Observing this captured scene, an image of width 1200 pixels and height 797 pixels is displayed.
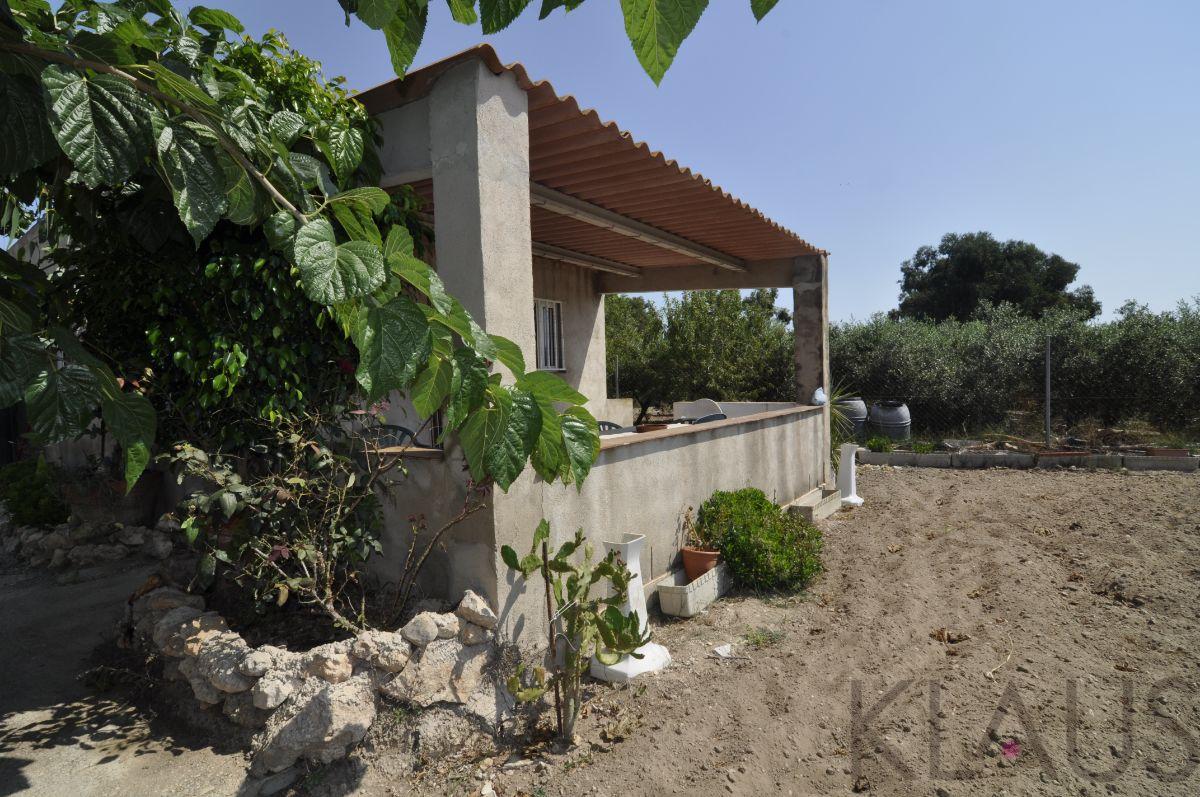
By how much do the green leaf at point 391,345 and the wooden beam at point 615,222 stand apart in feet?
11.6

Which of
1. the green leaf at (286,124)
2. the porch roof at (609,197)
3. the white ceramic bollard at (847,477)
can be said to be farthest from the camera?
the white ceramic bollard at (847,477)

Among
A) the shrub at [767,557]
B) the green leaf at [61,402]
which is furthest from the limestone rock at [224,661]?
the shrub at [767,557]

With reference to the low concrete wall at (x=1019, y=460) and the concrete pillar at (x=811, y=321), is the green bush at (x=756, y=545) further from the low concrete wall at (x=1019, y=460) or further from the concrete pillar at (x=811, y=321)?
the low concrete wall at (x=1019, y=460)

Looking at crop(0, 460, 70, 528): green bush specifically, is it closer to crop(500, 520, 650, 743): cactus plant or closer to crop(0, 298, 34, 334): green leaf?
crop(500, 520, 650, 743): cactus plant

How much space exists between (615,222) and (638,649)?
3.97 metres

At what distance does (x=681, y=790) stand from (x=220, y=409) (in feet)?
9.95

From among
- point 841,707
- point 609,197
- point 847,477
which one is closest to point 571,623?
point 841,707

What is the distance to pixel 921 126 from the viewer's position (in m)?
8.22

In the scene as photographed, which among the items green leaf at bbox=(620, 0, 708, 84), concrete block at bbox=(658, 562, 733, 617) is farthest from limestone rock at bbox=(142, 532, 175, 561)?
green leaf at bbox=(620, 0, 708, 84)

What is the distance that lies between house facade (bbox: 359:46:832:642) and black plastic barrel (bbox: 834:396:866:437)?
195 inches

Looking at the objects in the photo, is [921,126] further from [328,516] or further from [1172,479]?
[328,516]

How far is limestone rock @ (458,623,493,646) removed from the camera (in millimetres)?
3342

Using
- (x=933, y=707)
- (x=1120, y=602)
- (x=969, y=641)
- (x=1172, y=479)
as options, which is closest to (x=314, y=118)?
(x=933, y=707)

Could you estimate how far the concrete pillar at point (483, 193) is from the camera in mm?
3477
